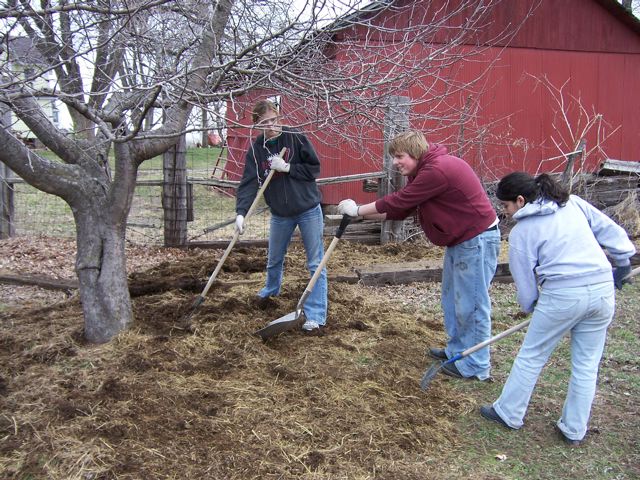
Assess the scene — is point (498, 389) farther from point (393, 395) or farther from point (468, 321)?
point (393, 395)

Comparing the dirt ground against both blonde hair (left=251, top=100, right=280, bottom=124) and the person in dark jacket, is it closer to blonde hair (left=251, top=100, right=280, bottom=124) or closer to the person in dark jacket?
the person in dark jacket

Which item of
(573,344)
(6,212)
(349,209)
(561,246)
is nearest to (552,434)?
(573,344)

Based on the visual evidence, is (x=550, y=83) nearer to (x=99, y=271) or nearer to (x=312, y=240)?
(x=312, y=240)

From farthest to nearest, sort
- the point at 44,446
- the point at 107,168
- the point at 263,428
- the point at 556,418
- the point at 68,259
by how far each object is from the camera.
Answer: the point at 68,259 < the point at 107,168 < the point at 556,418 < the point at 263,428 < the point at 44,446

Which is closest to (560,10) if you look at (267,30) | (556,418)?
(267,30)

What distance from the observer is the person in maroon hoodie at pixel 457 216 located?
3.86 m

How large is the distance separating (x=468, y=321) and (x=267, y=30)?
2.55m

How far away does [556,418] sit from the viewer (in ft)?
12.0

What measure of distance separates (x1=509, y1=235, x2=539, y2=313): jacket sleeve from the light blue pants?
0.06m

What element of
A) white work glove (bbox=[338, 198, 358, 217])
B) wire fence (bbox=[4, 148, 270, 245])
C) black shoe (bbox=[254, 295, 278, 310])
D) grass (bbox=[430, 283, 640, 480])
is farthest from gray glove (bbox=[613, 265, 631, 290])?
wire fence (bbox=[4, 148, 270, 245])

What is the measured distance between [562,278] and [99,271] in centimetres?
333

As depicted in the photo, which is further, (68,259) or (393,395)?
(68,259)

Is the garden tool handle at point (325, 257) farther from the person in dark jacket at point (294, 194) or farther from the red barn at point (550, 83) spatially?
the red barn at point (550, 83)

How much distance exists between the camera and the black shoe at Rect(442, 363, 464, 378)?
4.20 meters
